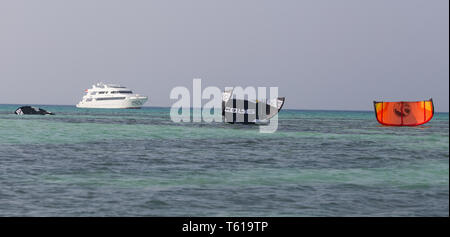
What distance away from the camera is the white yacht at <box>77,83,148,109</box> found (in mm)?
139000

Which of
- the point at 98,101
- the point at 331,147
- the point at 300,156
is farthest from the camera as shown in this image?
the point at 98,101

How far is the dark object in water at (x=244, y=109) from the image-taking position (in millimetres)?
54500

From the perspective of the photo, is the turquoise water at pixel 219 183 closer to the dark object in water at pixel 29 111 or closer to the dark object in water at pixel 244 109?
the dark object in water at pixel 244 109

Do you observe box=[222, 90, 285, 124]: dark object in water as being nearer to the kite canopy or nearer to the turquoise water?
the kite canopy

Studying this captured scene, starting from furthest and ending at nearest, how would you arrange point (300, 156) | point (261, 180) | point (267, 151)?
point (267, 151), point (300, 156), point (261, 180)

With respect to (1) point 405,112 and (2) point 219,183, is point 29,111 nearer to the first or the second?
(1) point 405,112

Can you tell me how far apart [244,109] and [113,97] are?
89967 mm

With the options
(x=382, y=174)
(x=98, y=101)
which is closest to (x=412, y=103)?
(x=382, y=174)

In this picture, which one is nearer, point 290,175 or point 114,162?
point 290,175

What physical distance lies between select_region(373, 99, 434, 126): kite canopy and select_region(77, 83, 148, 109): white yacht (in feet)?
301

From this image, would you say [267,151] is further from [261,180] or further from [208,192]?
[208,192]

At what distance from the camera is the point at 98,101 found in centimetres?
14112
